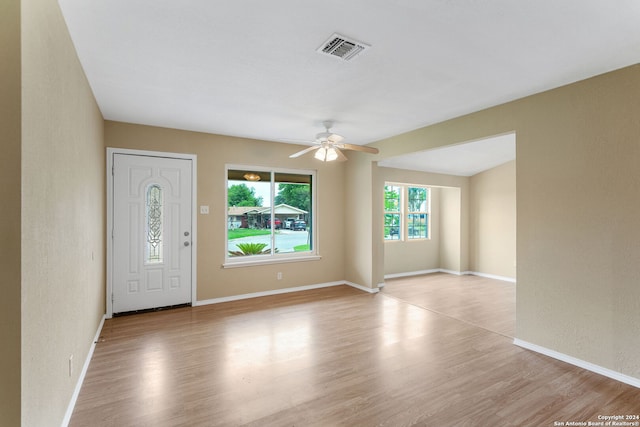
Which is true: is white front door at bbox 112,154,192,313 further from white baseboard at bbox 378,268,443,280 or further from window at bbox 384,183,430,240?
window at bbox 384,183,430,240

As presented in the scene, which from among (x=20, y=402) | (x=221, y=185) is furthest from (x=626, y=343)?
(x=221, y=185)

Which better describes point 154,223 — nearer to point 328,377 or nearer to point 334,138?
point 334,138

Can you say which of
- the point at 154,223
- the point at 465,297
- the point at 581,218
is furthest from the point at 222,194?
the point at 581,218

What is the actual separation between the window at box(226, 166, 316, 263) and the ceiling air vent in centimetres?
305

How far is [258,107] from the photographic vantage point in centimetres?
365

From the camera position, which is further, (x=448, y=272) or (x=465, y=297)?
(x=448, y=272)

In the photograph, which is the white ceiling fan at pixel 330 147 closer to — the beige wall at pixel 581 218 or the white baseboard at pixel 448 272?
the beige wall at pixel 581 218

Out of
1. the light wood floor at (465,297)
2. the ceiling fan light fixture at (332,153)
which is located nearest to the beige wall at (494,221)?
the light wood floor at (465,297)

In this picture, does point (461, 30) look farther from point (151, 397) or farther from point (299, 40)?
point (151, 397)

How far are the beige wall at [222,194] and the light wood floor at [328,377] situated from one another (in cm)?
92

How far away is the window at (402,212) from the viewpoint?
280 inches

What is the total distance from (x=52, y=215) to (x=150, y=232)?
109 inches

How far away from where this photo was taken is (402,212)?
7203 mm

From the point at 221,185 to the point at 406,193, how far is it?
4213 mm
